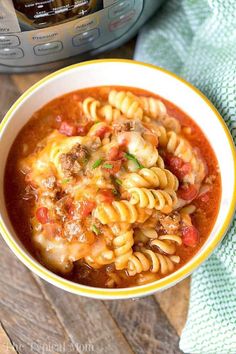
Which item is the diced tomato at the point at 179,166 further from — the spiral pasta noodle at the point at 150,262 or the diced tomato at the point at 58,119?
the diced tomato at the point at 58,119

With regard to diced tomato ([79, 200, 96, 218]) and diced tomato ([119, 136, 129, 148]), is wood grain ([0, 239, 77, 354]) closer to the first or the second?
diced tomato ([79, 200, 96, 218])

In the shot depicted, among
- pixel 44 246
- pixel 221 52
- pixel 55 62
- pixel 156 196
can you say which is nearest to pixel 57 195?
pixel 44 246

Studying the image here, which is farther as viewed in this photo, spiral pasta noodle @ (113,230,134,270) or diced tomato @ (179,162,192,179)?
diced tomato @ (179,162,192,179)

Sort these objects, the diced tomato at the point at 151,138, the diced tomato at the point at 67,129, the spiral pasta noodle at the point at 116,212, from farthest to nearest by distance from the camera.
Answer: the diced tomato at the point at 67,129 < the diced tomato at the point at 151,138 < the spiral pasta noodle at the point at 116,212

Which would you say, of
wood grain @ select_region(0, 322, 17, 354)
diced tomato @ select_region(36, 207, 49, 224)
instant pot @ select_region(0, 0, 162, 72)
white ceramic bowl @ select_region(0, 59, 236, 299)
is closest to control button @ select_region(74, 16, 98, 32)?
instant pot @ select_region(0, 0, 162, 72)

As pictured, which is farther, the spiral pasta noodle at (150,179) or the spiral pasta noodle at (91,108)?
the spiral pasta noodle at (91,108)

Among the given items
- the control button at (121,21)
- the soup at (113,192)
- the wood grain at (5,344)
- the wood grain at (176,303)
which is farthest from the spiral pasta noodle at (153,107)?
the wood grain at (5,344)

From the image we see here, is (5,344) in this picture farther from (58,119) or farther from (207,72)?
(207,72)
